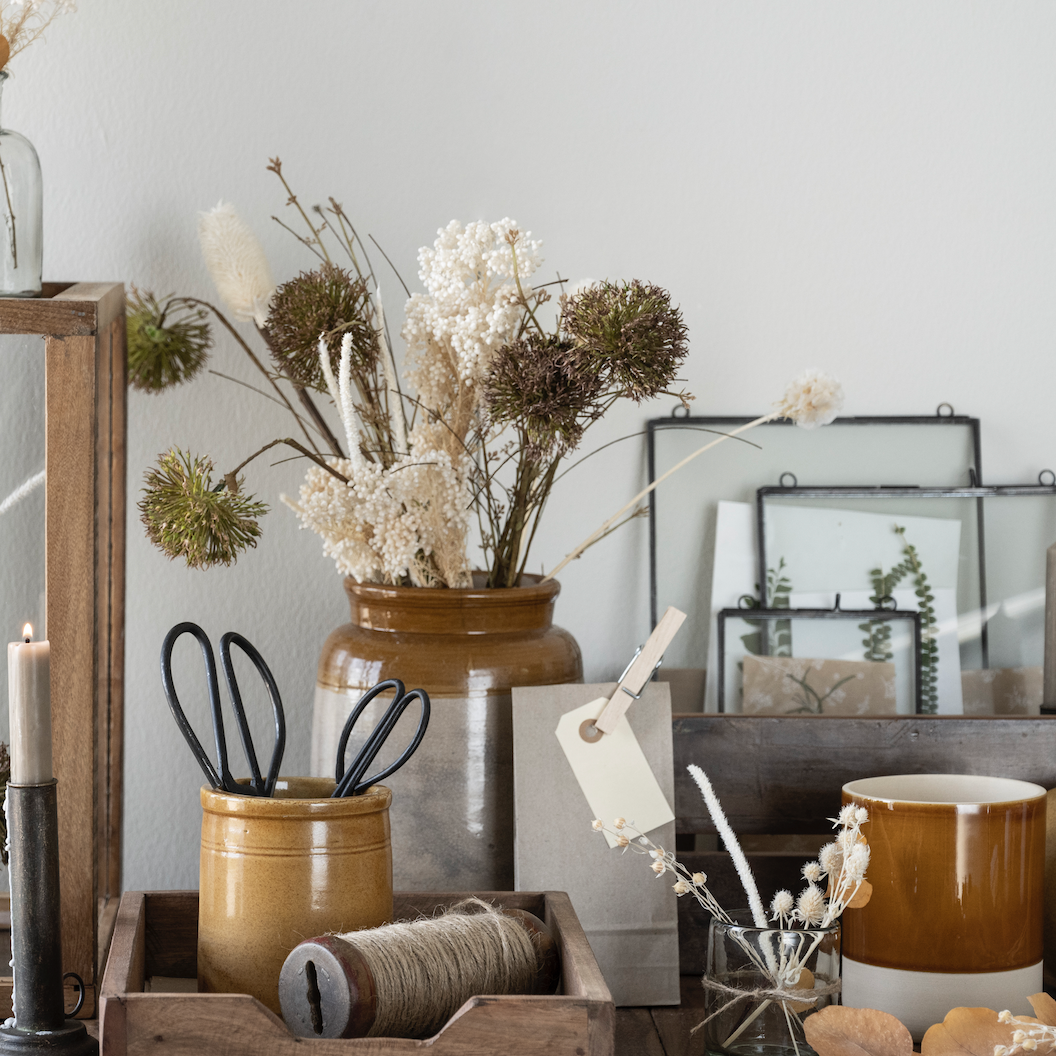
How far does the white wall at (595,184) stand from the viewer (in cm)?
84

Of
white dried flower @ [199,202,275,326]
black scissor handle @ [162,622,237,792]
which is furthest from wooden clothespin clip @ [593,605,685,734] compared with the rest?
white dried flower @ [199,202,275,326]

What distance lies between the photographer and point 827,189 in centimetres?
88

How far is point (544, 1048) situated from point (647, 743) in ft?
0.85

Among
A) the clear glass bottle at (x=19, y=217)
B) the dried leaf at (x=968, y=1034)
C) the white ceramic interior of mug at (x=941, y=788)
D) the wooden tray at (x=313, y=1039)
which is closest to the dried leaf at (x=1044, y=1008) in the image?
the dried leaf at (x=968, y=1034)

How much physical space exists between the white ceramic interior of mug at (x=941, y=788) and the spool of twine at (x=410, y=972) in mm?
220

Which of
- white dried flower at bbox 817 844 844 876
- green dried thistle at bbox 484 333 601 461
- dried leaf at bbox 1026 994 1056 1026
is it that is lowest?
dried leaf at bbox 1026 994 1056 1026

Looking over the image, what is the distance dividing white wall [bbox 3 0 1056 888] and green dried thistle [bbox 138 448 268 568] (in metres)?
0.20

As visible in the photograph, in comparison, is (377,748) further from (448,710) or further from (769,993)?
(769,993)

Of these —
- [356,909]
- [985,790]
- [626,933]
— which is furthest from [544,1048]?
[985,790]

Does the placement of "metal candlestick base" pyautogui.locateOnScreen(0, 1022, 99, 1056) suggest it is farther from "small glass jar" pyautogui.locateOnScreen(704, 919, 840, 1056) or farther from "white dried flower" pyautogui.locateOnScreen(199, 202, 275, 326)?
"white dried flower" pyautogui.locateOnScreen(199, 202, 275, 326)

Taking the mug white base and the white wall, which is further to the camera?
the white wall

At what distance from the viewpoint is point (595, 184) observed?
0.87m

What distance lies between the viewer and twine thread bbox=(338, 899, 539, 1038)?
0.48 meters

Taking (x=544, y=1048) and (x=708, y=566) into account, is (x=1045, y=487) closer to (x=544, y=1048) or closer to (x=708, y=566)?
(x=708, y=566)
